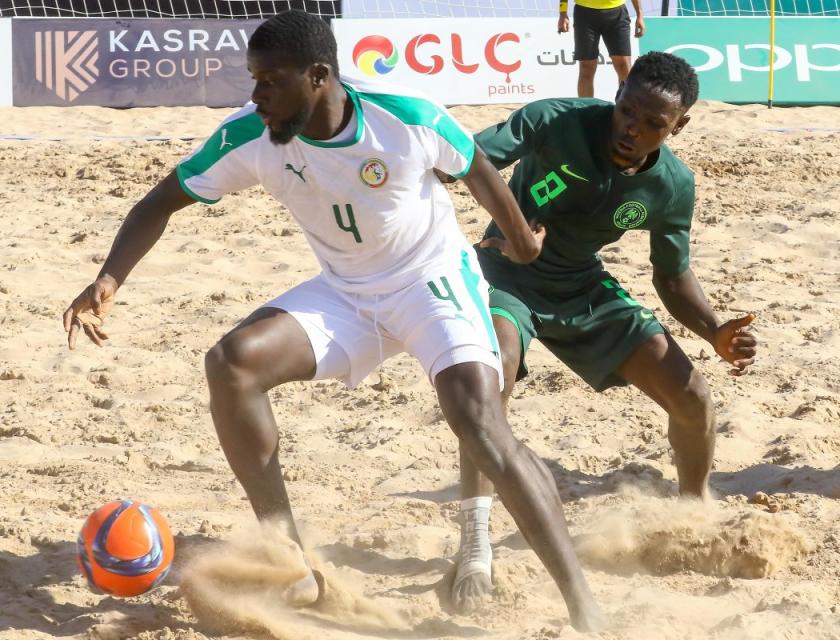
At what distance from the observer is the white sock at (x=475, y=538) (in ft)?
12.0

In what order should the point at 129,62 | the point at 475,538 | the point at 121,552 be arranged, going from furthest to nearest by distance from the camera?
1. the point at 129,62
2. the point at 475,538
3. the point at 121,552

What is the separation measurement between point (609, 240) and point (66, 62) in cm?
814

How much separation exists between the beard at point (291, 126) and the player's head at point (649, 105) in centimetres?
119

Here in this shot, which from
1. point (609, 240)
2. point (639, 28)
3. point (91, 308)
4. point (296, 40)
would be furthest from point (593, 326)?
point (639, 28)

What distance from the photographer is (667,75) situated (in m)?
3.93

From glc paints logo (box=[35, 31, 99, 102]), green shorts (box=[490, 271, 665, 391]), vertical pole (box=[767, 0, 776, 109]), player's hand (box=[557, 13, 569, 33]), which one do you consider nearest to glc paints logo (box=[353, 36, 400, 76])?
player's hand (box=[557, 13, 569, 33])

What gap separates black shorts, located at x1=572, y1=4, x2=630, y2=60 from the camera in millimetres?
9820

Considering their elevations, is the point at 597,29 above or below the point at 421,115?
above

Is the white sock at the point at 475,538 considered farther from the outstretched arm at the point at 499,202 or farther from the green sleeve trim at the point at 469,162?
the green sleeve trim at the point at 469,162

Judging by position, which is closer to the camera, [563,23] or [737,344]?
[737,344]

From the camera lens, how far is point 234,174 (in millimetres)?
3496

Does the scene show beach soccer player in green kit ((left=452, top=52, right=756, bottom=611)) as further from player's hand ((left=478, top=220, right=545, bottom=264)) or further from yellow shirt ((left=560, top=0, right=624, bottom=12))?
yellow shirt ((left=560, top=0, right=624, bottom=12))

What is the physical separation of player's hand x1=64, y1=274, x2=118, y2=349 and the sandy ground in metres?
0.76

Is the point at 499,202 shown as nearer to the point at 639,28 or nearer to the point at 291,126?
the point at 291,126
